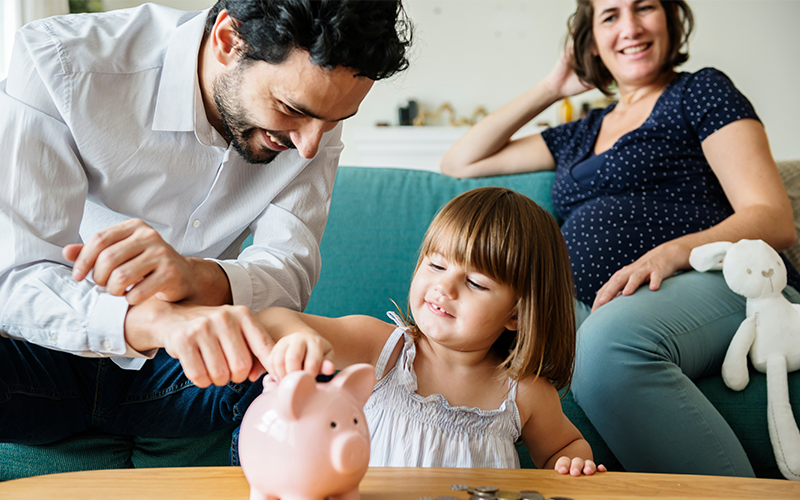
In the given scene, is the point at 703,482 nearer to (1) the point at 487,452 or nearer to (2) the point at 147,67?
(1) the point at 487,452

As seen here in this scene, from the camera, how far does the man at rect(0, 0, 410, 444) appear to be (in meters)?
0.79

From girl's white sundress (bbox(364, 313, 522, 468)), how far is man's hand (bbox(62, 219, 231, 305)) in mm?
398

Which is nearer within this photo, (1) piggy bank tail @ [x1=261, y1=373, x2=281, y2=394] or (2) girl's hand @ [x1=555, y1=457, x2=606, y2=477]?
(1) piggy bank tail @ [x1=261, y1=373, x2=281, y2=394]

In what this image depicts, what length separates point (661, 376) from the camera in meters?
1.15

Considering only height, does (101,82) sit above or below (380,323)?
above

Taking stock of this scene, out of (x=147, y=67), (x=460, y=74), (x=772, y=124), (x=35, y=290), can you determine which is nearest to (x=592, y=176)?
(x=147, y=67)

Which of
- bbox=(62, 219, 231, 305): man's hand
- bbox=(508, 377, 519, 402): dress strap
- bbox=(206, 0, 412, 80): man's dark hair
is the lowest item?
bbox=(508, 377, 519, 402): dress strap

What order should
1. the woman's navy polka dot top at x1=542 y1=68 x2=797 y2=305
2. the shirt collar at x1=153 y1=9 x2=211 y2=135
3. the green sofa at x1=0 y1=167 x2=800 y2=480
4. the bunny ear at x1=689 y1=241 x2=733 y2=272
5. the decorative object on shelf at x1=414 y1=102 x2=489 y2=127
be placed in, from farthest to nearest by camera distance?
the decorative object on shelf at x1=414 y1=102 x2=489 y2=127, the woman's navy polka dot top at x1=542 y1=68 x2=797 y2=305, the bunny ear at x1=689 y1=241 x2=733 y2=272, the green sofa at x1=0 y1=167 x2=800 y2=480, the shirt collar at x1=153 y1=9 x2=211 y2=135

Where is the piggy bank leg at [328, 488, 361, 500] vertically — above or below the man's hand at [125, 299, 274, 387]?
below

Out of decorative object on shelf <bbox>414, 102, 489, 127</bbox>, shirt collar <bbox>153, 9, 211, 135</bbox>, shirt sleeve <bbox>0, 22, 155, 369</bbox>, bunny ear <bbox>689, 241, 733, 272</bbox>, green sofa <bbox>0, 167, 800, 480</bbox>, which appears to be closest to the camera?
shirt sleeve <bbox>0, 22, 155, 369</bbox>

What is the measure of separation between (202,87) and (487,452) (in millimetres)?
800

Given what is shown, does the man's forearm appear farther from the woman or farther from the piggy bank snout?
the woman

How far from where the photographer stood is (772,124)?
4.14 m

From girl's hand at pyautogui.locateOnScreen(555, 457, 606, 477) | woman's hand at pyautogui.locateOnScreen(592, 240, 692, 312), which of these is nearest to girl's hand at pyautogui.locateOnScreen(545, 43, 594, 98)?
woman's hand at pyautogui.locateOnScreen(592, 240, 692, 312)
